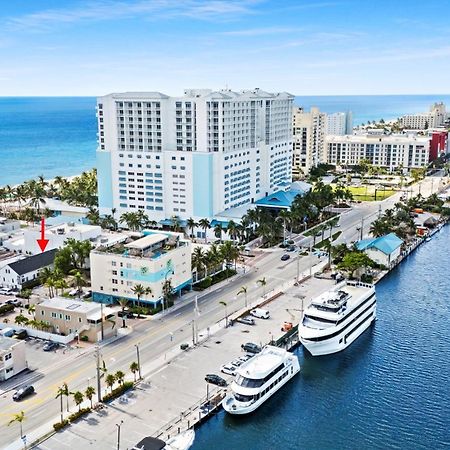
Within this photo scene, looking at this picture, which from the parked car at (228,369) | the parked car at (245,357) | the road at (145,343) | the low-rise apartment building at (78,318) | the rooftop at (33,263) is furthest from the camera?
the rooftop at (33,263)

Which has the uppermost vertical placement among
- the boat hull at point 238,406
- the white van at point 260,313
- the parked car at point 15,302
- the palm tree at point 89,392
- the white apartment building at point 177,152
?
the white apartment building at point 177,152

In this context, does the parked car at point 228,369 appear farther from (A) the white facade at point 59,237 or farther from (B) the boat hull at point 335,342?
(A) the white facade at point 59,237

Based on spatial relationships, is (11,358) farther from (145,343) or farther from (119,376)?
(145,343)

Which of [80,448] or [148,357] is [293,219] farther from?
[80,448]

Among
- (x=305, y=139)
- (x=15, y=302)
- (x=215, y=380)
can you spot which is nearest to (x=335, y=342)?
(x=215, y=380)

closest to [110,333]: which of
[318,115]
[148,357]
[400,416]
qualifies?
[148,357]

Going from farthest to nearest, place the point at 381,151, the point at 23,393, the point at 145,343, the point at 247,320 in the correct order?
1. the point at 381,151
2. the point at 247,320
3. the point at 145,343
4. the point at 23,393

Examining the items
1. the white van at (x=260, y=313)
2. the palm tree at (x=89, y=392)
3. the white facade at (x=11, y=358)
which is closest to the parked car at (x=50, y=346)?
the white facade at (x=11, y=358)
